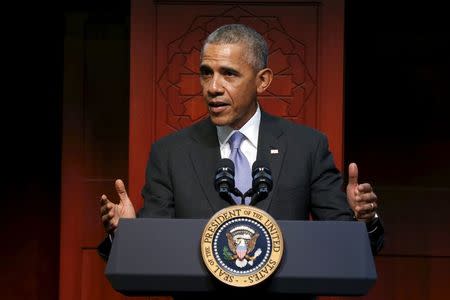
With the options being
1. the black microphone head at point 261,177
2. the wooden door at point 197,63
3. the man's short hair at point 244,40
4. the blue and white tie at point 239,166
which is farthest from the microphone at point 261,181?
the wooden door at point 197,63

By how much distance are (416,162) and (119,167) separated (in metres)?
1.44

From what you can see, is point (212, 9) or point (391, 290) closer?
point (212, 9)

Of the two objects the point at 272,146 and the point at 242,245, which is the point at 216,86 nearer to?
the point at 272,146

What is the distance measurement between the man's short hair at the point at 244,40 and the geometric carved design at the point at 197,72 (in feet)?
3.44

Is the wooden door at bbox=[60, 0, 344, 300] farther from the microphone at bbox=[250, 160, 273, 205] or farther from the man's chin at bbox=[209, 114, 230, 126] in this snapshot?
the microphone at bbox=[250, 160, 273, 205]

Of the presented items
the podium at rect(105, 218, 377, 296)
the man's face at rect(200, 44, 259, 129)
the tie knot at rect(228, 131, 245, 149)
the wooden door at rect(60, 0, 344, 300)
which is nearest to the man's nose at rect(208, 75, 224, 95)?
the man's face at rect(200, 44, 259, 129)

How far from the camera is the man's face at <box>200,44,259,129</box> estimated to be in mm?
2207

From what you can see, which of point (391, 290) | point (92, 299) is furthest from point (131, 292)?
point (391, 290)

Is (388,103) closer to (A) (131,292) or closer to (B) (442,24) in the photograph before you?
(B) (442,24)

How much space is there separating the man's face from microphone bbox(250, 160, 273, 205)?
13.0 inches

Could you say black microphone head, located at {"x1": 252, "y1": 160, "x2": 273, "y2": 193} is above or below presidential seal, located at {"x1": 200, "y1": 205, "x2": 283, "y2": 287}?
above

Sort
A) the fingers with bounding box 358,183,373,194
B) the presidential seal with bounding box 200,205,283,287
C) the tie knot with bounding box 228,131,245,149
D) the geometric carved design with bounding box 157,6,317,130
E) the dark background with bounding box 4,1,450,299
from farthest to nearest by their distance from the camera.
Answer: the dark background with bounding box 4,1,450,299, the geometric carved design with bounding box 157,6,317,130, the tie knot with bounding box 228,131,245,149, the fingers with bounding box 358,183,373,194, the presidential seal with bounding box 200,205,283,287

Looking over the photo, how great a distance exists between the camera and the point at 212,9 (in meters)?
3.38

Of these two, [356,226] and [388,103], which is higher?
[388,103]
